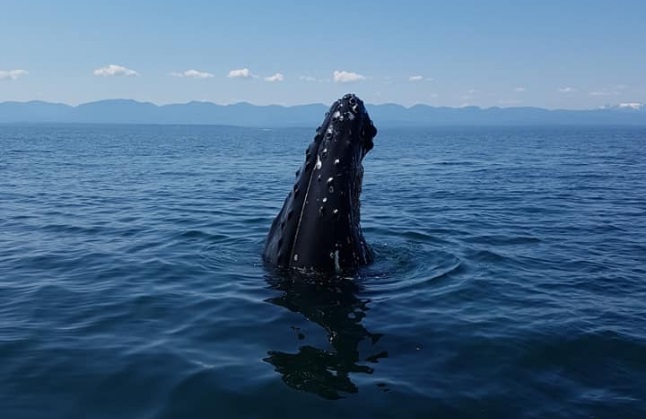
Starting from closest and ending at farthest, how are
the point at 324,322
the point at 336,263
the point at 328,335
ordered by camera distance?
the point at 328,335 → the point at 324,322 → the point at 336,263

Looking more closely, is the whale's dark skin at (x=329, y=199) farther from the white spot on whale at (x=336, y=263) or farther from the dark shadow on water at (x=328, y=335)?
the dark shadow on water at (x=328, y=335)

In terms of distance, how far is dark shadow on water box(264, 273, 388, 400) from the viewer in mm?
5590

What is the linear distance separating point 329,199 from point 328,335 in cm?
174

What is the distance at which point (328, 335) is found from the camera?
6.68 metres

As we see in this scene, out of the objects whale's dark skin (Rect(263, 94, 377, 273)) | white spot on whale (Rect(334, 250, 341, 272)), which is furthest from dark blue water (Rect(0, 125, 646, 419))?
whale's dark skin (Rect(263, 94, 377, 273))

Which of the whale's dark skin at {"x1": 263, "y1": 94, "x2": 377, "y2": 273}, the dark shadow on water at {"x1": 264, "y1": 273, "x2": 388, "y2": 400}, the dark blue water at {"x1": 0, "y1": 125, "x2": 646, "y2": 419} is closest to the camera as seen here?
the dark blue water at {"x1": 0, "y1": 125, "x2": 646, "y2": 419}

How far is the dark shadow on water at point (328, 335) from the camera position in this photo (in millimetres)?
5590

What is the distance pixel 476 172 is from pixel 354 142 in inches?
945

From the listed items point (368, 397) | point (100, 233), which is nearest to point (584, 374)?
point (368, 397)

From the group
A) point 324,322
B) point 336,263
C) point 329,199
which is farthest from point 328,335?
point 329,199

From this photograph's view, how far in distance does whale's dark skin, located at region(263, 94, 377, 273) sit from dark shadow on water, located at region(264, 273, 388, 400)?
0.87ft

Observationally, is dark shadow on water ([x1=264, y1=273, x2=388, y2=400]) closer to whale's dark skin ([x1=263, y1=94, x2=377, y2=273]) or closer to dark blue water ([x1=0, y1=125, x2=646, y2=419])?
dark blue water ([x1=0, y1=125, x2=646, y2=419])

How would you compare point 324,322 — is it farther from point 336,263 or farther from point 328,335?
point 336,263

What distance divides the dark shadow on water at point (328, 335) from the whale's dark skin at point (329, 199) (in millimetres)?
265
